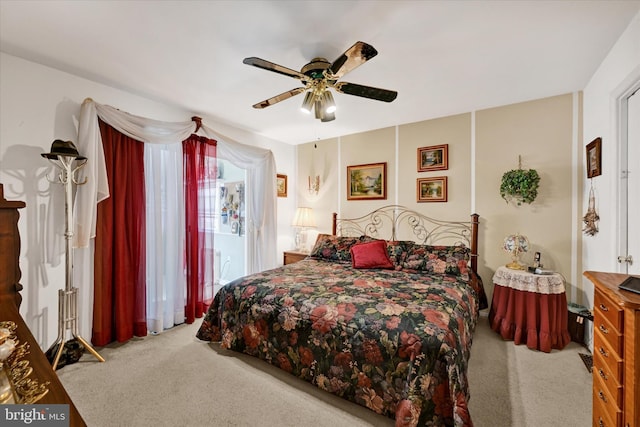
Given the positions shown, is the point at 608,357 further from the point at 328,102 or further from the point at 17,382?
the point at 328,102

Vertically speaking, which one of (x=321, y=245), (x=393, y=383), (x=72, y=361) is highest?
(x=321, y=245)

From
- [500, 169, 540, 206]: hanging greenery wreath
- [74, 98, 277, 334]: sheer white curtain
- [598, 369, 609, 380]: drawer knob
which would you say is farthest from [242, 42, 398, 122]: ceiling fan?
[598, 369, 609, 380]: drawer knob

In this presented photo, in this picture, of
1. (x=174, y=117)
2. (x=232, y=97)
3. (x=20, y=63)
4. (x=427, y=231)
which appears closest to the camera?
(x=20, y=63)

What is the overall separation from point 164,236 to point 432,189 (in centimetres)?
344

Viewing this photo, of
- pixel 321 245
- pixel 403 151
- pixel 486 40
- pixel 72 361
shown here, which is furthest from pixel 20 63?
pixel 403 151

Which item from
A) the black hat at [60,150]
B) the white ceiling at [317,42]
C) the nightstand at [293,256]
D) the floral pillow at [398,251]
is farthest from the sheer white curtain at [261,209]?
the black hat at [60,150]

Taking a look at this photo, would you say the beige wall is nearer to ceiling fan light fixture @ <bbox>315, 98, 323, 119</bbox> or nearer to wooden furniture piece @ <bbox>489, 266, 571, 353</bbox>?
wooden furniture piece @ <bbox>489, 266, 571, 353</bbox>

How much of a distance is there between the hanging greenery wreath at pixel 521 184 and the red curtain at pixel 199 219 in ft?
11.7

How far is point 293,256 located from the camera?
4.60 m

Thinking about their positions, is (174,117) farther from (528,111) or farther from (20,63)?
(528,111)

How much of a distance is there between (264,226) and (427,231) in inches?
97.4

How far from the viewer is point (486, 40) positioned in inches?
81.8

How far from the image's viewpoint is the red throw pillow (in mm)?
3387

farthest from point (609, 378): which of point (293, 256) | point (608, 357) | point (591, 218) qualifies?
point (293, 256)
